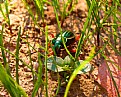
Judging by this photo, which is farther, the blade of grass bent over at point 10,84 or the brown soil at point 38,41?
the brown soil at point 38,41

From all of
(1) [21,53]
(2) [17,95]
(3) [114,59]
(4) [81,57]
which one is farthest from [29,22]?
(2) [17,95]

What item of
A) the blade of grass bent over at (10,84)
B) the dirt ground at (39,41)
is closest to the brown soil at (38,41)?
the dirt ground at (39,41)

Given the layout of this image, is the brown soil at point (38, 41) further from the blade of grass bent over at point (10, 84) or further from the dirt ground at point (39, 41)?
the blade of grass bent over at point (10, 84)

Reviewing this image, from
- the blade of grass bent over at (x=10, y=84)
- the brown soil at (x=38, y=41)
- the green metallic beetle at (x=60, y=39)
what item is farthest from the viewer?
the green metallic beetle at (x=60, y=39)

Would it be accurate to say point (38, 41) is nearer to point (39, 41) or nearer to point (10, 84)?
point (39, 41)

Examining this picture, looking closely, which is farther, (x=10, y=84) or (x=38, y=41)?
(x=38, y=41)

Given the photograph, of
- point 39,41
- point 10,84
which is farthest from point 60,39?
point 10,84

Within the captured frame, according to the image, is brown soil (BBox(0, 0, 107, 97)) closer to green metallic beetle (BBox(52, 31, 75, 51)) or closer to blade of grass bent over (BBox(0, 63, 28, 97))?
green metallic beetle (BBox(52, 31, 75, 51))

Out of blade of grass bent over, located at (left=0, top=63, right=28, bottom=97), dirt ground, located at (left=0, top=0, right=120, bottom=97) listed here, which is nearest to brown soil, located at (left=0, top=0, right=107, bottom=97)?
dirt ground, located at (left=0, top=0, right=120, bottom=97)
